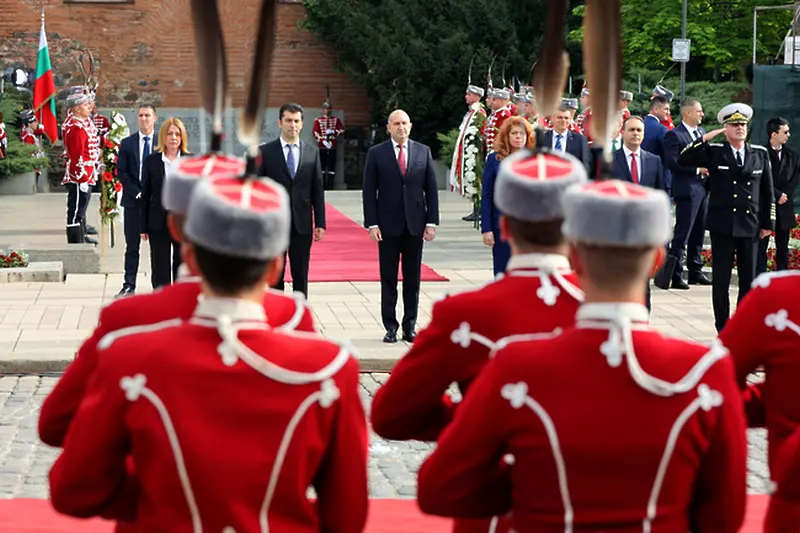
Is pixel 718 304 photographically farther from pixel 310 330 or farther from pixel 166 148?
pixel 310 330

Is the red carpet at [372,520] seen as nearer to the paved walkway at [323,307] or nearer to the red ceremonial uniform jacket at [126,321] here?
the red ceremonial uniform jacket at [126,321]

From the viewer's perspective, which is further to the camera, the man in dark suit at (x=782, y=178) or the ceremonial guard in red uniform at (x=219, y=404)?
the man in dark suit at (x=782, y=178)

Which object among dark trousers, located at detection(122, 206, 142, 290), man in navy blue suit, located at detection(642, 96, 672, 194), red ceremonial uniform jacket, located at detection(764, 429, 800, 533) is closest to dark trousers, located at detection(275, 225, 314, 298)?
dark trousers, located at detection(122, 206, 142, 290)

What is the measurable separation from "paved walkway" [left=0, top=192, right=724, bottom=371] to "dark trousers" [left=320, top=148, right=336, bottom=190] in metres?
15.9

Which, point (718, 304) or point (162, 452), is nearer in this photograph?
point (162, 452)

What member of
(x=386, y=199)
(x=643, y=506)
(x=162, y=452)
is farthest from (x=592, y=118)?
(x=386, y=199)

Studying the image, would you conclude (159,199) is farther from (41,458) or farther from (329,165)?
(329,165)

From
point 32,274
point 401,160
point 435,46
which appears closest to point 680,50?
point 435,46

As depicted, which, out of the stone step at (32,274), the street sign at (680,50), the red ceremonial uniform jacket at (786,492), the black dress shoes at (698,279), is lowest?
the black dress shoes at (698,279)

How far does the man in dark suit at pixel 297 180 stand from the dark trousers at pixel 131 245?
3.32 metres

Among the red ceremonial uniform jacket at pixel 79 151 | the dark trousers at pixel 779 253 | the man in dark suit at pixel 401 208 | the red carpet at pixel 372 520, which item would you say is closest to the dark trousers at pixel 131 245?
the man in dark suit at pixel 401 208

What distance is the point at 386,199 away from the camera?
13070 millimetres

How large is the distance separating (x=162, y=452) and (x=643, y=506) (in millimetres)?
1043

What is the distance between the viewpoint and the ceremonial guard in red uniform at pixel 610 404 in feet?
10.9
